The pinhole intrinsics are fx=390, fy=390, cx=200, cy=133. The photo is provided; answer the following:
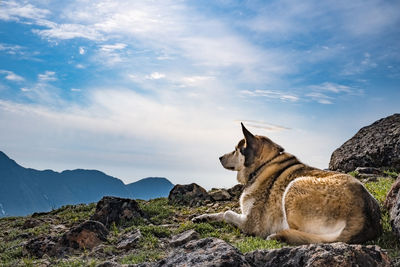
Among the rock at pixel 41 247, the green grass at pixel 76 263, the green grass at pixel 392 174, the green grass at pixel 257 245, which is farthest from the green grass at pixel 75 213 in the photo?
the green grass at pixel 392 174

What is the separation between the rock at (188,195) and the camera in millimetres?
15863

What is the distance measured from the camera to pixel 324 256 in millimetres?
4797

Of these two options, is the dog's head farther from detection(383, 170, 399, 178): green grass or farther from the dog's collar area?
detection(383, 170, 399, 178): green grass

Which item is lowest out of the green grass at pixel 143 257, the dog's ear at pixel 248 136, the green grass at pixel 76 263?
the green grass at pixel 76 263

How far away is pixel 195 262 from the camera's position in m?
4.97

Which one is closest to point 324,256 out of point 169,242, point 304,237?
point 304,237

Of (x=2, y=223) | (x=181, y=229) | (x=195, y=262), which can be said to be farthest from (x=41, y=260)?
(x=2, y=223)

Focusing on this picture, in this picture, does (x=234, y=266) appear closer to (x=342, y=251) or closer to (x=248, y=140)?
(x=342, y=251)

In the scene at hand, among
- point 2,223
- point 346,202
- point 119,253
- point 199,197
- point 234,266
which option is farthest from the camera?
point 2,223

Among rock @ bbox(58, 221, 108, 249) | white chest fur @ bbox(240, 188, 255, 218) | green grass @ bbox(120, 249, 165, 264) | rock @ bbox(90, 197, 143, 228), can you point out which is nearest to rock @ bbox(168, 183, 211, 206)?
rock @ bbox(90, 197, 143, 228)

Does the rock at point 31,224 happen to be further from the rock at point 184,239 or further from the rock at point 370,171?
the rock at point 370,171

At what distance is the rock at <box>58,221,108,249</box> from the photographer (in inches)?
373

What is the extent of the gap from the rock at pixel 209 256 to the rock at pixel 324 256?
1.13ft

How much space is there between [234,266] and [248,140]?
6.27 m
